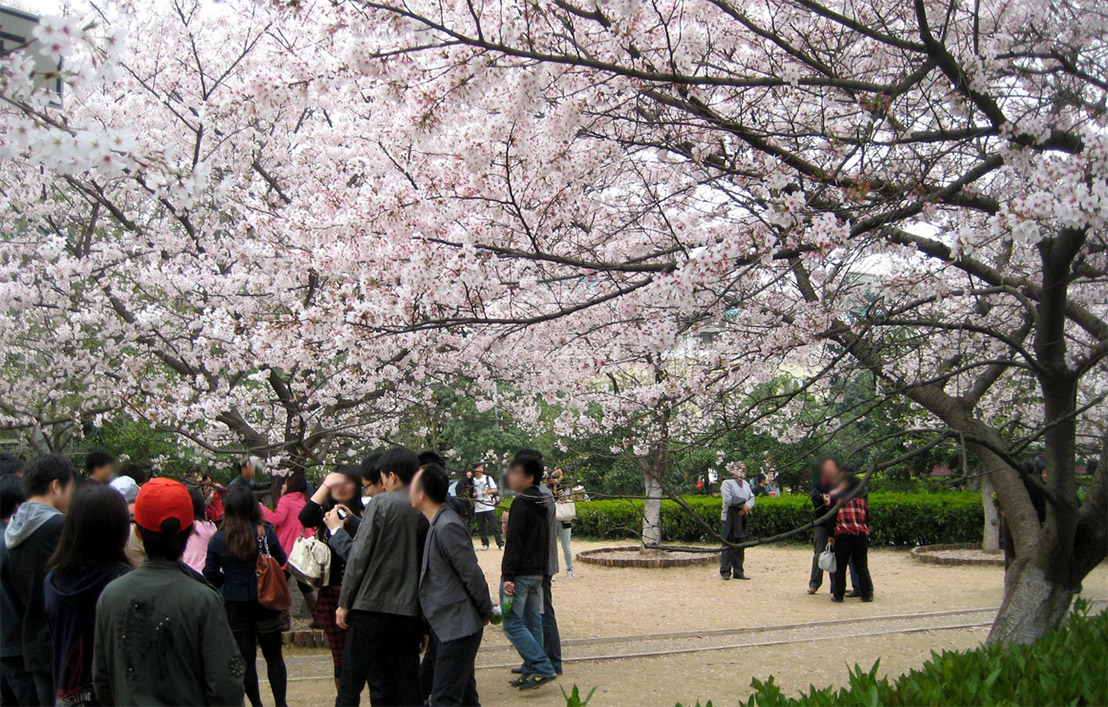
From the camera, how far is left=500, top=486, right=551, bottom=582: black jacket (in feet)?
20.6

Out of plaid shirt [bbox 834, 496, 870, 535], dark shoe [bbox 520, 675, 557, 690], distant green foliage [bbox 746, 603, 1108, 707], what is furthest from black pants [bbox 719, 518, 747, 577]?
distant green foliage [bbox 746, 603, 1108, 707]

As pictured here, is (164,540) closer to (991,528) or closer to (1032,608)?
(1032,608)

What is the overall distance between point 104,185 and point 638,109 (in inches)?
302

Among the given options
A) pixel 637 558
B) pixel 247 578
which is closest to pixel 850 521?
pixel 637 558

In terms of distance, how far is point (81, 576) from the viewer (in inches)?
133

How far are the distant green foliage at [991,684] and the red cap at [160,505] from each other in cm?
230

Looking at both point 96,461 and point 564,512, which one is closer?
point 96,461

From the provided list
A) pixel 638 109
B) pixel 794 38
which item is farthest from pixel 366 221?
pixel 794 38

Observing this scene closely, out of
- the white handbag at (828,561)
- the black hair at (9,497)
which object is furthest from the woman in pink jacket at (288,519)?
the white handbag at (828,561)

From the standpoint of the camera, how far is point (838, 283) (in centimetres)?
648

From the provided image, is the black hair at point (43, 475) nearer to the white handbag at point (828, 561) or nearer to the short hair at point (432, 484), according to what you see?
the short hair at point (432, 484)

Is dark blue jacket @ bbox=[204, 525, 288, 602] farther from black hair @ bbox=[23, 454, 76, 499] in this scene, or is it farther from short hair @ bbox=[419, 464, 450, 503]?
short hair @ bbox=[419, 464, 450, 503]

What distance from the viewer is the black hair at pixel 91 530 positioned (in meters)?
3.36

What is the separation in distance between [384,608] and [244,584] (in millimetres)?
1172
